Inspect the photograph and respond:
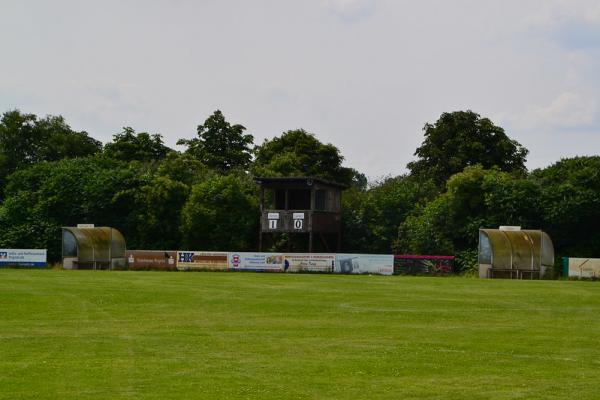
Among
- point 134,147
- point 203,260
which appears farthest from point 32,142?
point 203,260

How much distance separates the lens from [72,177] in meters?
87.2

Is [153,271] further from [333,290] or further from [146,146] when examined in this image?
[146,146]

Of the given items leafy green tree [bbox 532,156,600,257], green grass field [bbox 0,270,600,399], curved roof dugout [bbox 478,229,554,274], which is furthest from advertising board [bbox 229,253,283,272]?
green grass field [bbox 0,270,600,399]

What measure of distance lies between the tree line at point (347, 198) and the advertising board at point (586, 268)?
23.2 ft

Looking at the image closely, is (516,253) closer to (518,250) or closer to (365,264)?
(518,250)

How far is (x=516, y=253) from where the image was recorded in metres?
66.4

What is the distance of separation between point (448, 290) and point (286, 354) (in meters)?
27.6

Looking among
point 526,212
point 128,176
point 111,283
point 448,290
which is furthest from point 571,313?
point 128,176

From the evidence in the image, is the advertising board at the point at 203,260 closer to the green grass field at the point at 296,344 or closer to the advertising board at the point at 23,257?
the advertising board at the point at 23,257

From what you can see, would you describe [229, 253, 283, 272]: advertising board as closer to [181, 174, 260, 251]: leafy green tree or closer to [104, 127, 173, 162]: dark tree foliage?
[181, 174, 260, 251]: leafy green tree

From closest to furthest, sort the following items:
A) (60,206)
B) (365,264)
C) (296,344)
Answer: (296,344)
(365,264)
(60,206)

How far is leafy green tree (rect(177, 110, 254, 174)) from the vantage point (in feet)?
387

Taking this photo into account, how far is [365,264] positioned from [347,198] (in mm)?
18393

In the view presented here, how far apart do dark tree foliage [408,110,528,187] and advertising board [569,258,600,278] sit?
98.7 feet
